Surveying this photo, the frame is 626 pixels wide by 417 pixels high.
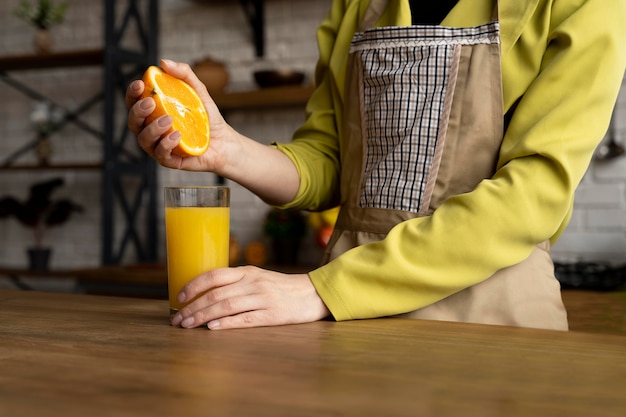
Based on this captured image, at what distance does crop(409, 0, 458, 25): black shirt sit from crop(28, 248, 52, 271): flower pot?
2.99 metres

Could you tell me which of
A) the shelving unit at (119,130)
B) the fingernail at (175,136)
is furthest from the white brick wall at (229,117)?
the fingernail at (175,136)

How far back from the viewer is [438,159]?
117cm

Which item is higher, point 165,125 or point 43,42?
point 43,42

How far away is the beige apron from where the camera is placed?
107cm

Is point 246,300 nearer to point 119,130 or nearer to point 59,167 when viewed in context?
point 59,167

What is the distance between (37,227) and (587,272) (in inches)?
110

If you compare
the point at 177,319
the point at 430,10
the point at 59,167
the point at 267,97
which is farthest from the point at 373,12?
the point at 59,167

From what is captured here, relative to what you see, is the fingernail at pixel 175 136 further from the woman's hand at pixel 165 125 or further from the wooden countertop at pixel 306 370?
the wooden countertop at pixel 306 370

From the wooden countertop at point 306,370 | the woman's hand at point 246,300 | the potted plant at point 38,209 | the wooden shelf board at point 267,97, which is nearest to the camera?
the wooden countertop at point 306,370

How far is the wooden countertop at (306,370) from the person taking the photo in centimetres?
55

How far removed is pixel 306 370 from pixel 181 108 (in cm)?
48

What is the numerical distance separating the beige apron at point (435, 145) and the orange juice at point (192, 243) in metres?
0.30

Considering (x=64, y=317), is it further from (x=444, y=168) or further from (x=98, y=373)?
(x=444, y=168)

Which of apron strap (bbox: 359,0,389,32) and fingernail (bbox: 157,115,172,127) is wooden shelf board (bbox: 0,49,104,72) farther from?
fingernail (bbox: 157,115,172,127)
